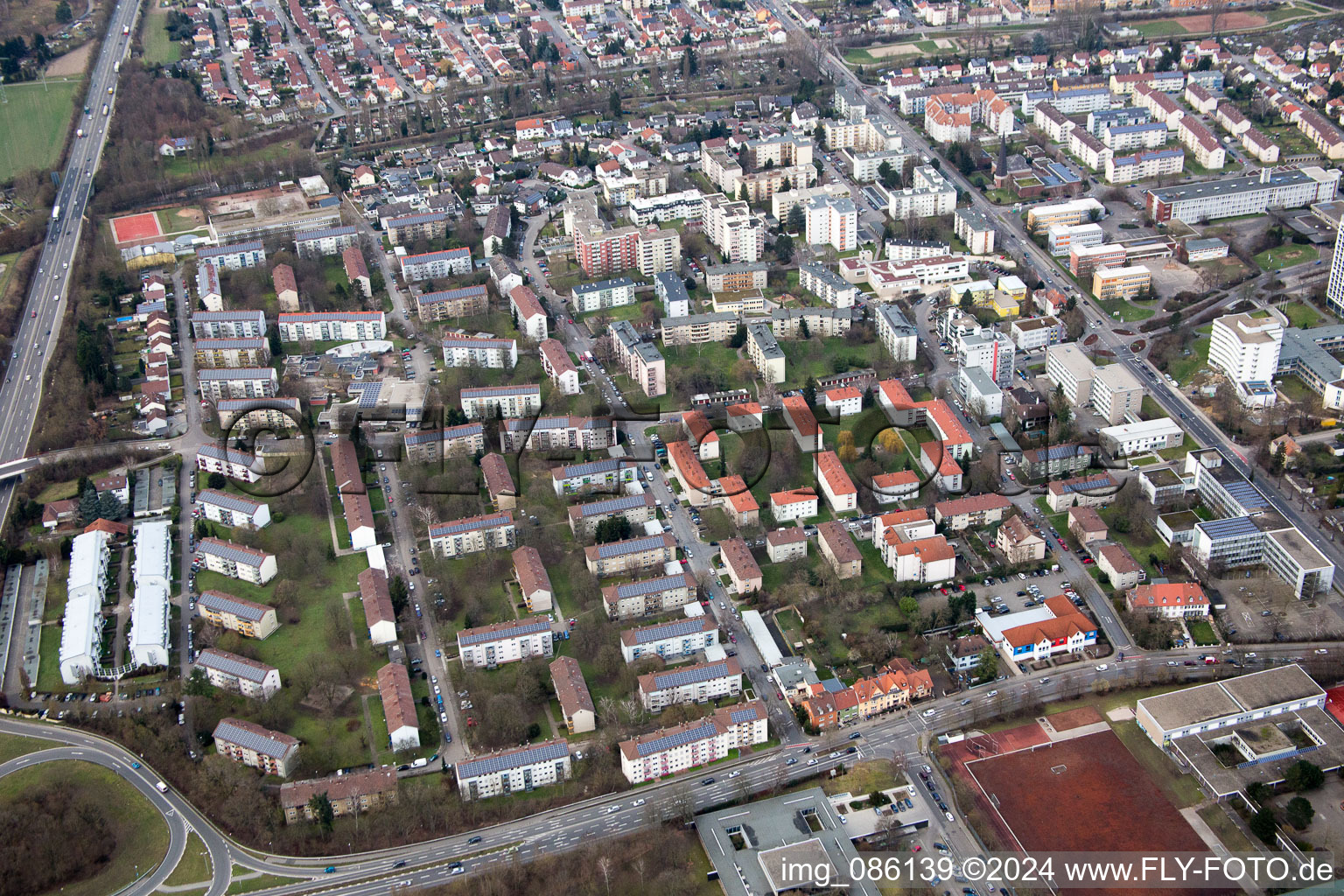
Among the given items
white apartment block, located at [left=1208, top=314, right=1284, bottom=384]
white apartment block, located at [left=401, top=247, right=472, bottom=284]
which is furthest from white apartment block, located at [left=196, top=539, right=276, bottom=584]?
white apartment block, located at [left=1208, top=314, right=1284, bottom=384]

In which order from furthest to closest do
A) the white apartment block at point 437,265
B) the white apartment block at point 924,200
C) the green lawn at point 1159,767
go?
the white apartment block at point 924,200 → the white apartment block at point 437,265 → the green lawn at point 1159,767

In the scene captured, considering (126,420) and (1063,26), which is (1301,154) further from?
(126,420)

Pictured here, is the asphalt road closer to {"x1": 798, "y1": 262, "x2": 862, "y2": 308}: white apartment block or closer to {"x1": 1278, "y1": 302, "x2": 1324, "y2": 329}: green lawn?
{"x1": 1278, "y1": 302, "x2": 1324, "y2": 329}: green lawn

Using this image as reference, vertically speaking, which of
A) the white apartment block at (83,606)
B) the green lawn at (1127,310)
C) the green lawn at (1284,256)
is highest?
the white apartment block at (83,606)

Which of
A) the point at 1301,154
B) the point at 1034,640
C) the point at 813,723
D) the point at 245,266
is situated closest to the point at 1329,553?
the point at 1034,640

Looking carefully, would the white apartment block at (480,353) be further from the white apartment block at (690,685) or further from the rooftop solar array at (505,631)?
the white apartment block at (690,685)

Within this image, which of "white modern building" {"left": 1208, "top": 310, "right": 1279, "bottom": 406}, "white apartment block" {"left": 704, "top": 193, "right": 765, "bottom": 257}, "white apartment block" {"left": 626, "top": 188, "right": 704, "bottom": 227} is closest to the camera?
"white modern building" {"left": 1208, "top": 310, "right": 1279, "bottom": 406}

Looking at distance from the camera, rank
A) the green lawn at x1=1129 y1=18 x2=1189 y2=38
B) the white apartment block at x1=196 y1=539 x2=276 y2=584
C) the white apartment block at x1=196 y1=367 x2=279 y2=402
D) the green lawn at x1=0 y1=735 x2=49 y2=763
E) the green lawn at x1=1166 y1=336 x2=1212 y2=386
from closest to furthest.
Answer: the green lawn at x1=0 y1=735 x2=49 y2=763 < the white apartment block at x1=196 y1=539 x2=276 y2=584 < the green lawn at x1=1166 y1=336 x2=1212 y2=386 < the white apartment block at x1=196 y1=367 x2=279 y2=402 < the green lawn at x1=1129 y1=18 x2=1189 y2=38

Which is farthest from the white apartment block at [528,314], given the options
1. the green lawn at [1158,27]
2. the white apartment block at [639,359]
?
the green lawn at [1158,27]
